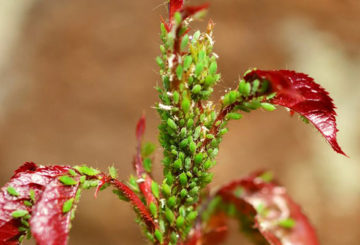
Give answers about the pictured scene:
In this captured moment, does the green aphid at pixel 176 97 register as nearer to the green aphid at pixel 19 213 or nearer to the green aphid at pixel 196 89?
the green aphid at pixel 196 89

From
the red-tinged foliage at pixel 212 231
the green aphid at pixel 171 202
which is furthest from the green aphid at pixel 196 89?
the red-tinged foliage at pixel 212 231

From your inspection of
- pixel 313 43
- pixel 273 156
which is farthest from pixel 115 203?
pixel 313 43

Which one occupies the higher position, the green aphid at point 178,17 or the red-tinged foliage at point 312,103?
the green aphid at point 178,17

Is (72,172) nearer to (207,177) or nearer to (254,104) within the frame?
(207,177)

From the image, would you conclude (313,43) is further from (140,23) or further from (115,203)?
(115,203)

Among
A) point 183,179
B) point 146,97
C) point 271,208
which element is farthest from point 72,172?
point 146,97
